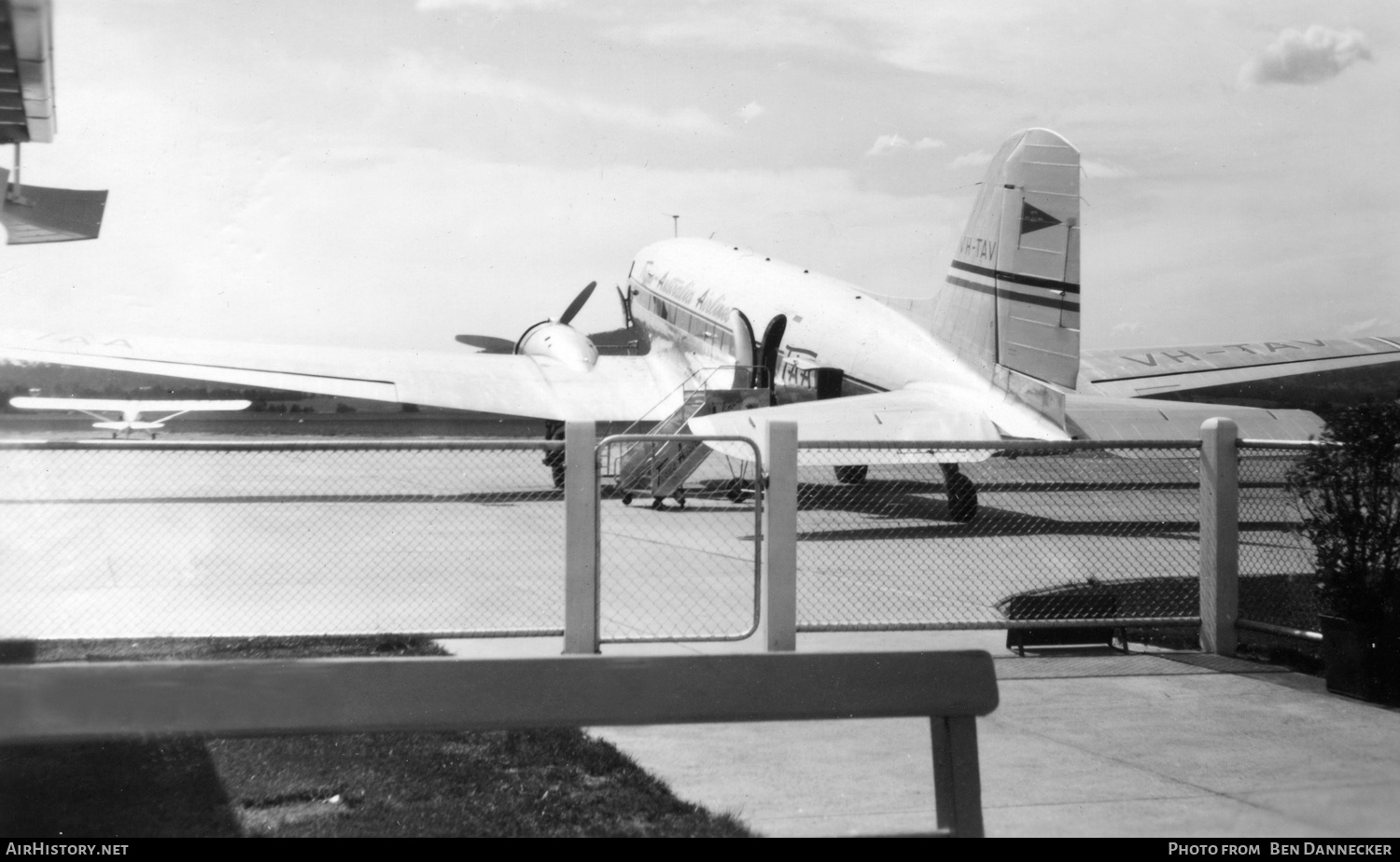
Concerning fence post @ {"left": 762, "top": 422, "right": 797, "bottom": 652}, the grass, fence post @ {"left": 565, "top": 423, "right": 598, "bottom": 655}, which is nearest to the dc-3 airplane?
fence post @ {"left": 762, "top": 422, "right": 797, "bottom": 652}

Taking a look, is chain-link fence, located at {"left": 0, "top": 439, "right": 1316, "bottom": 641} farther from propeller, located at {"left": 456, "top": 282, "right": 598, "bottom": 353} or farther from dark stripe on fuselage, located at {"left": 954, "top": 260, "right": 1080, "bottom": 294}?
propeller, located at {"left": 456, "top": 282, "right": 598, "bottom": 353}

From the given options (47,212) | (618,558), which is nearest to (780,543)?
(618,558)

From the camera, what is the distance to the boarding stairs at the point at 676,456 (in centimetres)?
1549

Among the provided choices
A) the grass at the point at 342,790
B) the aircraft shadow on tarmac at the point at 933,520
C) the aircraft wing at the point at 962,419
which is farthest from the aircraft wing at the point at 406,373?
the grass at the point at 342,790

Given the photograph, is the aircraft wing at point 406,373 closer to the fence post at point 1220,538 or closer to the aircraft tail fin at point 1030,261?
the aircraft tail fin at point 1030,261

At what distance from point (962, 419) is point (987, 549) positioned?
5.26 ft

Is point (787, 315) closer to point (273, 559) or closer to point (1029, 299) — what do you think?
point (1029, 299)

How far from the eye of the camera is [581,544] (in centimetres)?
671

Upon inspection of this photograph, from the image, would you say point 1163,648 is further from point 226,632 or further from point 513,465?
point 513,465

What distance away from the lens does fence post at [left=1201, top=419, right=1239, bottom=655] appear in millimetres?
7301

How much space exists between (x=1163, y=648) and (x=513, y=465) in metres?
22.2

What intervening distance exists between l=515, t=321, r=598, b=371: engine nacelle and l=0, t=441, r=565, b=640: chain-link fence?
430 cm
